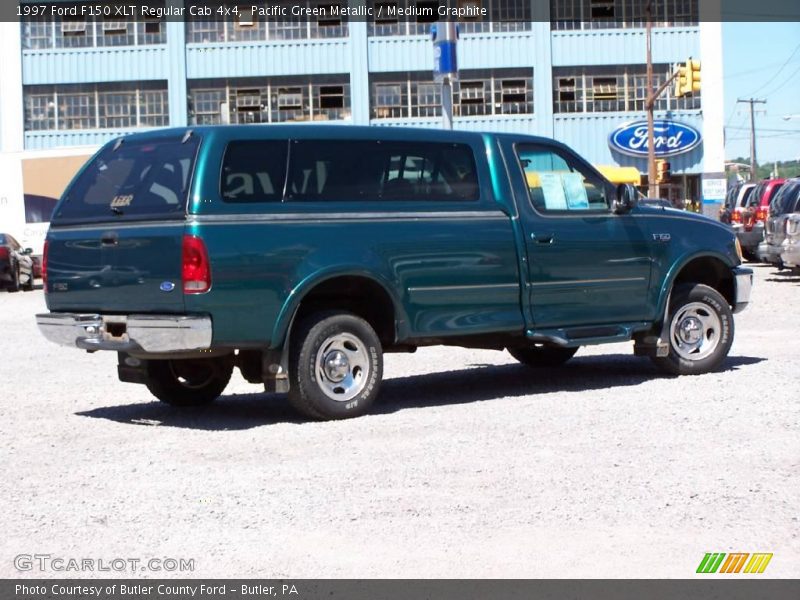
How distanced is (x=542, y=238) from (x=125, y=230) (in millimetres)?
3354

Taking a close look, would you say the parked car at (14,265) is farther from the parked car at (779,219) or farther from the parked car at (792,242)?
the parked car at (792,242)

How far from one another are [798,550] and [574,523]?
3.52ft

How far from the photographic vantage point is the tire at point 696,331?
1199 cm

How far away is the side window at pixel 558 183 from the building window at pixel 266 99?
4002 cm

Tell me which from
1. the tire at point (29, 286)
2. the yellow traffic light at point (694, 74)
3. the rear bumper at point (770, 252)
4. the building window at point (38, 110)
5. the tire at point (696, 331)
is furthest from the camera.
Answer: the building window at point (38, 110)

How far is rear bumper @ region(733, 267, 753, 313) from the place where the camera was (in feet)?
40.7

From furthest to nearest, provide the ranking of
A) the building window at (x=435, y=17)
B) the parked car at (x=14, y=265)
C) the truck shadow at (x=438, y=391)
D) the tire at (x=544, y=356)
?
the building window at (x=435, y=17), the parked car at (x=14, y=265), the tire at (x=544, y=356), the truck shadow at (x=438, y=391)

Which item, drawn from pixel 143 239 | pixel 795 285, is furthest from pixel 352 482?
pixel 795 285

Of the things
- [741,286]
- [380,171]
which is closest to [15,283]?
[741,286]

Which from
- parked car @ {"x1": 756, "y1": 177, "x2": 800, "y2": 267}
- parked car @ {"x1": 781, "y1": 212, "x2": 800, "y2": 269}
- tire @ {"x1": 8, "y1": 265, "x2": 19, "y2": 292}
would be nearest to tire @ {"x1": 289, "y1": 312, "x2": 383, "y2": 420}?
parked car @ {"x1": 781, "y1": 212, "x2": 800, "y2": 269}

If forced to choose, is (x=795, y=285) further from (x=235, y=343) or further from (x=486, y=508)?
(x=486, y=508)

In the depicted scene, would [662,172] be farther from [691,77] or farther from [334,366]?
[334,366]

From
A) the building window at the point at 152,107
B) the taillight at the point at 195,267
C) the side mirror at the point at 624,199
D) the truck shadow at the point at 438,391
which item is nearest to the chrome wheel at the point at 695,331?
the truck shadow at the point at 438,391

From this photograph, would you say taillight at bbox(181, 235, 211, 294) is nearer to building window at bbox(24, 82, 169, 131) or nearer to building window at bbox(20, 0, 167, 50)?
building window at bbox(24, 82, 169, 131)
